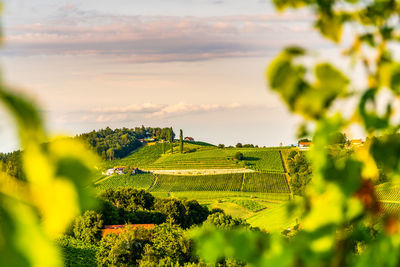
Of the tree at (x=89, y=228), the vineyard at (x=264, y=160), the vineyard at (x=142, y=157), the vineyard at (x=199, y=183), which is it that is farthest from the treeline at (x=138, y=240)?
the vineyard at (x=142, y=157)

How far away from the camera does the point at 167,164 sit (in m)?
102

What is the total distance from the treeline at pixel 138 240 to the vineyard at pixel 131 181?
123ft

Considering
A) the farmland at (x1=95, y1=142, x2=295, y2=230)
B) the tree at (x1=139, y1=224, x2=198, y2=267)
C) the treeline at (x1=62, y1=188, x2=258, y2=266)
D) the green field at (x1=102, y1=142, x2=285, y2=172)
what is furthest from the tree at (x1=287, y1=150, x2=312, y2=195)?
the tree at (x1=139, y1=224, x2=198, y2=267)

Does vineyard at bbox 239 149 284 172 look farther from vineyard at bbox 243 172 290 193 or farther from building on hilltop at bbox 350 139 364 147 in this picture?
building on hilltop at bbox 350 139 364 147

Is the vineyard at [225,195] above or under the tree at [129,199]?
under

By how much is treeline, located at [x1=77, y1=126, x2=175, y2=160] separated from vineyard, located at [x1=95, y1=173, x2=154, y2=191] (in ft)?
55.0

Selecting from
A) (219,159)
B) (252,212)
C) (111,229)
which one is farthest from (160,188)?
(111,229)

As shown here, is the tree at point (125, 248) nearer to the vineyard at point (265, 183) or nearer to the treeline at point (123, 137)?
the vineyard at point (265, 183)

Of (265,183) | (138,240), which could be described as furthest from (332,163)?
(265,183)

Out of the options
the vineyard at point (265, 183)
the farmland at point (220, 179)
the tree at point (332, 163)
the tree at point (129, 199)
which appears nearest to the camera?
the tree at point (332, 163)

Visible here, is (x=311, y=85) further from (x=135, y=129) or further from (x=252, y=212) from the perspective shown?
(x=135, y=129)

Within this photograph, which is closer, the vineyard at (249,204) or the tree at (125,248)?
the tree at (125,248)

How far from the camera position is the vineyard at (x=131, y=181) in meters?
87.4

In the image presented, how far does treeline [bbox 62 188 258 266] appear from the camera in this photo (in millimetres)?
29244
